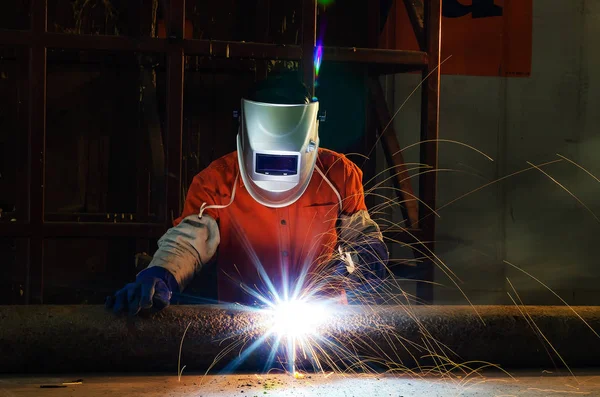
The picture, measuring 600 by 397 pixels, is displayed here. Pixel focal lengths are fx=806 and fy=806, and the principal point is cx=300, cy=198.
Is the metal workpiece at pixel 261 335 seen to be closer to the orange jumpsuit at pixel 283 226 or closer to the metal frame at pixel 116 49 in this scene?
the orange jumpsuit at pixel 283 226

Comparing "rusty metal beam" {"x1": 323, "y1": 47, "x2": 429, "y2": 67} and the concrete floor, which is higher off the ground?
"rusty metal beam" {"x1": 323, "y1": 47, "x2": 429, "y2": 67}

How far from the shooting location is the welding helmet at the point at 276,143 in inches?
105

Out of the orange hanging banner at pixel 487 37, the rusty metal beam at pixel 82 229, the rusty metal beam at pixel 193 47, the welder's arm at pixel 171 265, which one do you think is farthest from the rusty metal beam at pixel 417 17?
the welder's arm at pixel 171 265

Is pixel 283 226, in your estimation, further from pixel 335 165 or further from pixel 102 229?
pixel 102 229

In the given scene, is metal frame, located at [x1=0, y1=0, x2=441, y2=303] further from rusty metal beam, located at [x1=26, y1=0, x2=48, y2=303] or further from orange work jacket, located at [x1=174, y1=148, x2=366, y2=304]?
orange work jacket, located at [x1=174, y1=148, x2=366, y2=304]

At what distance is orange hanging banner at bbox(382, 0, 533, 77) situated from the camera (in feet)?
16.0

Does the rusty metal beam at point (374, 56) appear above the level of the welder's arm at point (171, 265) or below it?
above

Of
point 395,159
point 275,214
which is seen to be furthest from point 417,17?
point 275,214

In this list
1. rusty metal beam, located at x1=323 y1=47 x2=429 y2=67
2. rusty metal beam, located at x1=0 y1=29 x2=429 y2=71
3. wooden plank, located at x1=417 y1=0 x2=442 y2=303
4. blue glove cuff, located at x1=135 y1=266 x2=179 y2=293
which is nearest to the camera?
blue glove cuff, located at x1=135 y1=266 x2=179 y2=293

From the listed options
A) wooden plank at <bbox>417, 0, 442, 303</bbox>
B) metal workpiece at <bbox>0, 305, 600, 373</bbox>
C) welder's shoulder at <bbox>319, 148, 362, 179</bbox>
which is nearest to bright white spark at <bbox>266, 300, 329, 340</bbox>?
metal workpiece at <bbox>0, 305, 600, 373</bbox>

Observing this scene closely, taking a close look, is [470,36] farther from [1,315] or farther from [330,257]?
[1,315]

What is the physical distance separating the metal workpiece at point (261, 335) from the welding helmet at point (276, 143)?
0.53 m

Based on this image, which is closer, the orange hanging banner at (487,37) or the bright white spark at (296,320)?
the bright white spark at (296,320)

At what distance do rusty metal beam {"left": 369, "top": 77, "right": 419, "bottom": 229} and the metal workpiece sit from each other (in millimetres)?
1337
